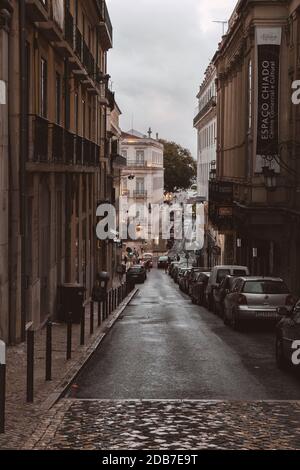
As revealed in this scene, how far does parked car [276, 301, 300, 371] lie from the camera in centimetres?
1462

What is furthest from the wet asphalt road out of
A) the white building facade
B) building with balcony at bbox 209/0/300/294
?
the white building facade

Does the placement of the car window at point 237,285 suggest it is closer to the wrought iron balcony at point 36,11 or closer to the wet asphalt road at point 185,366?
the wet asphalt road at point 185,366

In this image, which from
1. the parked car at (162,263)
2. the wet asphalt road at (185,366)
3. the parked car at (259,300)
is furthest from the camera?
the parked car at (162,263)

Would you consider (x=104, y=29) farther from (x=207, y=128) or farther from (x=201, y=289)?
(x=207, y=128)

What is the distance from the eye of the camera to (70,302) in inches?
969

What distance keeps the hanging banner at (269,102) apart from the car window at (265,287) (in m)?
16.4

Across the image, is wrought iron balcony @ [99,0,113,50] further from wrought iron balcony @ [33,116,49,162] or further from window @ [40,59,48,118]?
wrought iron balcony @ [33,116,49,162]

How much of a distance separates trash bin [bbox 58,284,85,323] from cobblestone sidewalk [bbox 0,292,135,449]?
8.17 ft

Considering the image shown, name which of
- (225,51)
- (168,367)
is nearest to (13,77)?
(168,367)

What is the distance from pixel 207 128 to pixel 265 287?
61281 mm

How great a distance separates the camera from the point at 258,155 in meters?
39.4

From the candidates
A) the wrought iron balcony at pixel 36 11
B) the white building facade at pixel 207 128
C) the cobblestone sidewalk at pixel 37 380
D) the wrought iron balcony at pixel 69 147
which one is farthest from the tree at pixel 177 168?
the wrought iron balcony at pixel 36 11

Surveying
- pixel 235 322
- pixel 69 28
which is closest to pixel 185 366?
pixel 235 322

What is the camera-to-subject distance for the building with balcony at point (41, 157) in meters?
18.3
